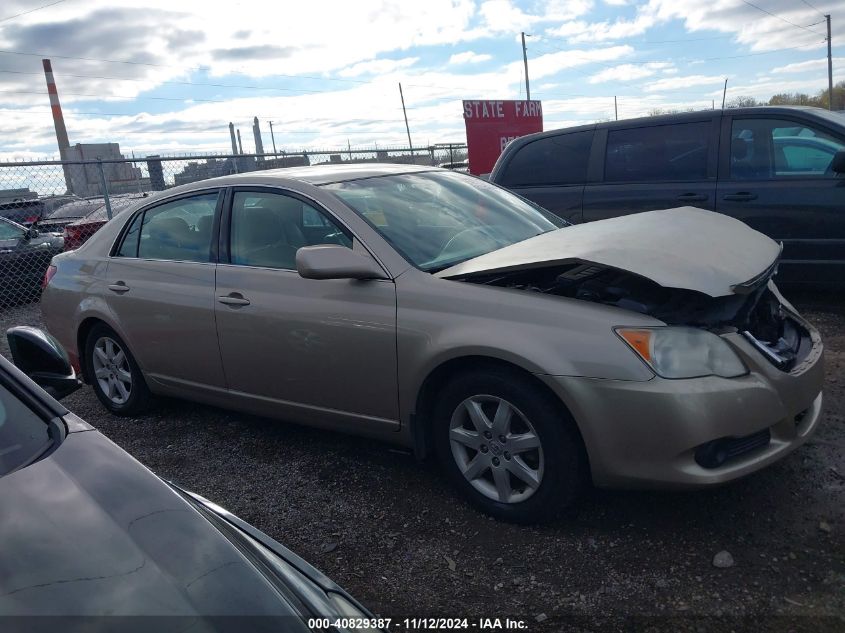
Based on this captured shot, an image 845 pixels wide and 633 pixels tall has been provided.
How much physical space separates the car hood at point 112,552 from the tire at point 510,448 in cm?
149

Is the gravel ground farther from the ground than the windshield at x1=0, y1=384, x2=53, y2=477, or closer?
closer

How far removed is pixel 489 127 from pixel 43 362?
44.2ft

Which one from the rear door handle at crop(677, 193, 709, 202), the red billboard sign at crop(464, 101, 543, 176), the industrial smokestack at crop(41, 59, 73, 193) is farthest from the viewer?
the industrial smokestack at crop(41, 59, 73, 193)

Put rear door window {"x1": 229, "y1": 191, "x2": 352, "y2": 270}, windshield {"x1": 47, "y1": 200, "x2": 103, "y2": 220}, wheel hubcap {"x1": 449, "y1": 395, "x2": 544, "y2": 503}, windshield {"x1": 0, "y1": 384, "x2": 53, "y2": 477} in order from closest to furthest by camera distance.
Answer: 1. windshield {"x1": 0, "y1": 384, "x2": 53, "y2": 477}
2. wheel hubcap {"x1": 449, "y1": 395, "x2": 544, "y2": 503}
3. rear door window {"x1": 229, "y1": 191, "x2": 352, "y2": 270}
4. windshield {"x1": 47, "y1": 200, "x2": 103, "y2": 220}

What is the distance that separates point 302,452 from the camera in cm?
413

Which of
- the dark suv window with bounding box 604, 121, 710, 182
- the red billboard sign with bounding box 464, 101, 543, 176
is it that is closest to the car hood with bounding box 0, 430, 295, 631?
the dark suv window with bounding box 604, 121, 710, 182

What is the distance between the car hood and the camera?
146cm

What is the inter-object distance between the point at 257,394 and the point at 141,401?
1295 millimetres

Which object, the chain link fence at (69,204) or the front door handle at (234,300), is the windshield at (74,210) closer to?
the chain link fence at (69,204)

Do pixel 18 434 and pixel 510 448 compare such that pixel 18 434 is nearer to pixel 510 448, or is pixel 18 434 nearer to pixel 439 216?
pixel 510 448

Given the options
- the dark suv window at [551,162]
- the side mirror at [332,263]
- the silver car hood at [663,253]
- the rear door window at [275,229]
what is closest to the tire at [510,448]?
the silver car hood at [663,253]

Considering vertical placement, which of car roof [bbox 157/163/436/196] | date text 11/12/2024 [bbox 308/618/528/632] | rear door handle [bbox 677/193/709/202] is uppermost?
car roof [bbox 157/163/436/196]

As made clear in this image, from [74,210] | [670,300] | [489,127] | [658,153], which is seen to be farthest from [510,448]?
[74,210]

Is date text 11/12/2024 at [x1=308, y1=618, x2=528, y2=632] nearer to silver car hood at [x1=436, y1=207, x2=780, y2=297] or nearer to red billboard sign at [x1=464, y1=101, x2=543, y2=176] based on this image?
silver car hood at [x1=436, y1=207, x2=780, y2=297]
